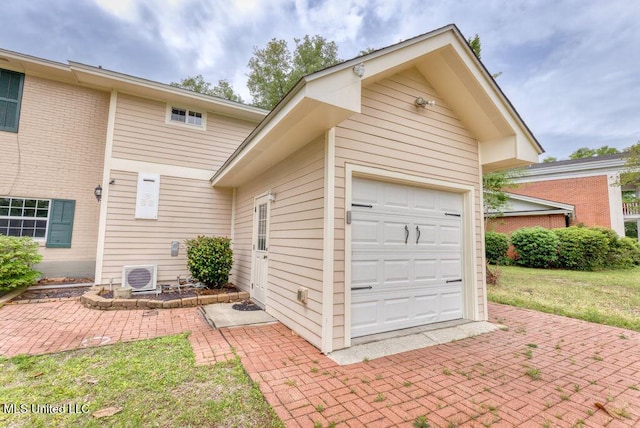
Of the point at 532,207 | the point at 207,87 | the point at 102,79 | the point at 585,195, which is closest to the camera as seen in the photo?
the point at 102,79

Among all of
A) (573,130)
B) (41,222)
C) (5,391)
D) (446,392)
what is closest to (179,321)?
(5,391)

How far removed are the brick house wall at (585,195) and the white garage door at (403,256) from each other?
13903mm

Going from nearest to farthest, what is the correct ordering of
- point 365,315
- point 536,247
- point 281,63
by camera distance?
1. point 365,315
2. point 536,247
3. point 281,63

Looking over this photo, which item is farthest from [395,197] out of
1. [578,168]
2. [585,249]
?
[578,168]

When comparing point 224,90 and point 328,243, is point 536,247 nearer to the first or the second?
point 328,243

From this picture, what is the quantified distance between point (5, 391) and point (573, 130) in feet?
124

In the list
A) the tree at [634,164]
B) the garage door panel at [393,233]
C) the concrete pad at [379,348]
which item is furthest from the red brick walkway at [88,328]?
the tree at [634,164]

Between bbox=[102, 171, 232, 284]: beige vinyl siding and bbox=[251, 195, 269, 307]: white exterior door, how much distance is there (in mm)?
2092

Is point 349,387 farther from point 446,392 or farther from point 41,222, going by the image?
point 41,222

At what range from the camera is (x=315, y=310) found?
3.50 metres

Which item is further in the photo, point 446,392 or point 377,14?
point 377,14

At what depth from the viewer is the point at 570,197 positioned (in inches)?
659

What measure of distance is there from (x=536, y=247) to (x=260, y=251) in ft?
38.2

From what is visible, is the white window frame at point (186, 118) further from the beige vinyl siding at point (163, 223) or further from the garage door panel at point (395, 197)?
the garage door panel at point (395, 197)
